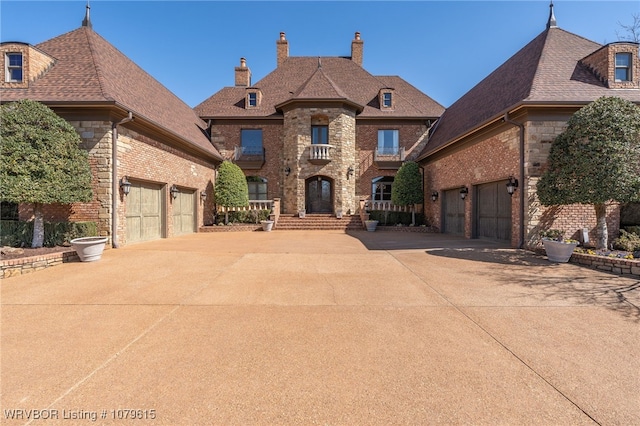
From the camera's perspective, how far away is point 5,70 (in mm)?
8828

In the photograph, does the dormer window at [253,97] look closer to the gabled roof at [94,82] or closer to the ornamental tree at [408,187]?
the gabled roof at [94,82]

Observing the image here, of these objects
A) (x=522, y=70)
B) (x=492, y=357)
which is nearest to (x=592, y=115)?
(x=522, y=70)

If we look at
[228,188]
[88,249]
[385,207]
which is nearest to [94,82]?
[88,249]

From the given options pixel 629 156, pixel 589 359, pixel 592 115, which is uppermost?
pixel 592 115

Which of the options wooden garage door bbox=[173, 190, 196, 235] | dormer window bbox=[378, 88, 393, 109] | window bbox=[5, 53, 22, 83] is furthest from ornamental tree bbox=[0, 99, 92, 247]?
dormer window bbox=[378, 88, 393, 109]

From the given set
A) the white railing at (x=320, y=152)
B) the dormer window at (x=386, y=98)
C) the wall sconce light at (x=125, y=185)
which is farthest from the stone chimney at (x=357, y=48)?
the wall sconce light at (x=125, y=185)

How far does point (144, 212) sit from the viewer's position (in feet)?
35.2

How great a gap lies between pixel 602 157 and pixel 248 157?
56.4ft

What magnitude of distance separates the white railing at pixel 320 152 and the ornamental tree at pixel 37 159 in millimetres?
11575

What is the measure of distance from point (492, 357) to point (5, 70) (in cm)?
1489

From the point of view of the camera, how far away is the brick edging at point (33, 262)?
564 cm

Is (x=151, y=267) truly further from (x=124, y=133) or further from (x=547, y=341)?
(x=547, y=341)

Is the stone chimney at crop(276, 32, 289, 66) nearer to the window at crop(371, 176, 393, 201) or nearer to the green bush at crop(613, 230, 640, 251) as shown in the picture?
the window at crop(371, 176, 393, 201)

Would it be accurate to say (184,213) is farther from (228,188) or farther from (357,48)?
(357,48)
